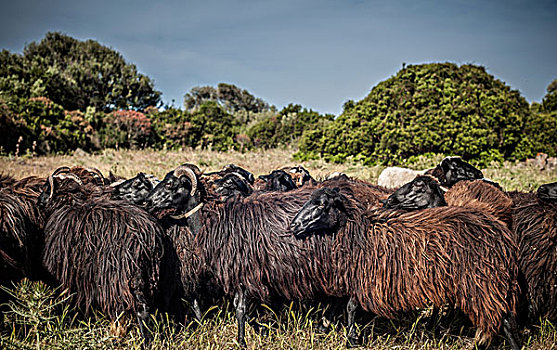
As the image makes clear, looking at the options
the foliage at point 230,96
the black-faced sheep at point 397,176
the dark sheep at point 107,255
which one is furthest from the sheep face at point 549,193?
the foliage at point 230,96

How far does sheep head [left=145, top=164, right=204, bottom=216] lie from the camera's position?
420 cm

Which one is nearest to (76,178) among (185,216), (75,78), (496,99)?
(185,216)

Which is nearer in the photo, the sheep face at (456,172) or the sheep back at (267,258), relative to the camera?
the sheep back at (267,258)

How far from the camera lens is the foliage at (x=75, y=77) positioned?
755 inches

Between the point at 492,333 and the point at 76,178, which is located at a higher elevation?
the point at 76,178

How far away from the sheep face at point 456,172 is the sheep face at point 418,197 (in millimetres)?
1516

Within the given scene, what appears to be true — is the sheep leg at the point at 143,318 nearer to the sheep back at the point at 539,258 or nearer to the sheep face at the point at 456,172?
the sheep back at the point at 539,258

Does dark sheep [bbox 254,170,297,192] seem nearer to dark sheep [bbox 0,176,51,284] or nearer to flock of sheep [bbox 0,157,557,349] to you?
flock of sheep [bbox 0,157,557,349]

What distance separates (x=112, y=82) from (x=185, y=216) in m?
24.1

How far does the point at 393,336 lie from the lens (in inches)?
159

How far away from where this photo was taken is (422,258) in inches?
139

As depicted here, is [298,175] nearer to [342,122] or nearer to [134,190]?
[134,190]

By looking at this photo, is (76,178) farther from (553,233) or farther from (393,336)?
(553,233)

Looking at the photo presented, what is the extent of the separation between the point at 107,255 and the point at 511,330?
3791mm
